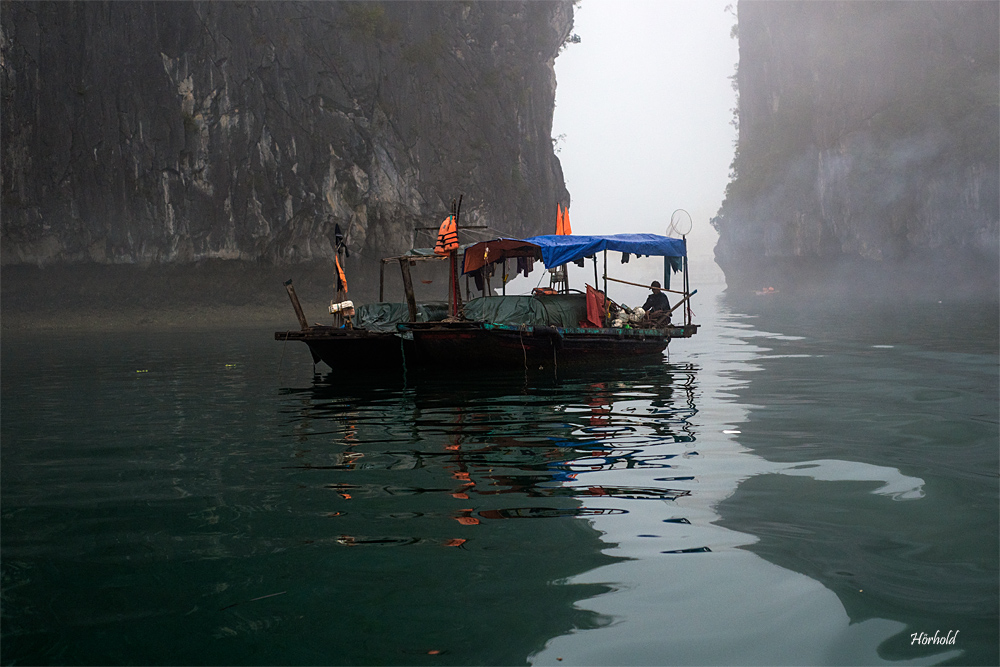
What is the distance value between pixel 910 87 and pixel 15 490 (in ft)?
197

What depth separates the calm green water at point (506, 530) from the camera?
10.3ft

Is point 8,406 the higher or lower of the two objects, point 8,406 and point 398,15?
the lower

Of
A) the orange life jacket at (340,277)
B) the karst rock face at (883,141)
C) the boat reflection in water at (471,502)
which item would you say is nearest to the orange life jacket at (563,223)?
the orange life jacket at (340,277)

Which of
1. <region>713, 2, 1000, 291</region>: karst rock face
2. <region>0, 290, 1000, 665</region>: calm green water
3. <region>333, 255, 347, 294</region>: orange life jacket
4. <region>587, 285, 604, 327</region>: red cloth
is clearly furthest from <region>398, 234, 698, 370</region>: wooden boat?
<region>713, 2, 1000, 291</region>: karst rock face

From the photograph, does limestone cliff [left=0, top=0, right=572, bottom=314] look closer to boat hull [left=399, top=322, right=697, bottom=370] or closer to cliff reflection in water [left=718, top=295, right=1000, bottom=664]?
boat hull [left=399, top=322, right=697, bottom=370]

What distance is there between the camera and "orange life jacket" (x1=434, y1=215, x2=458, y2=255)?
13203mm

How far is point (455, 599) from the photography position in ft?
11.4

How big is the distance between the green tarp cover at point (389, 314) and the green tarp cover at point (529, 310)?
0.89m

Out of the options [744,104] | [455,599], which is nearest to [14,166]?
[455,599]

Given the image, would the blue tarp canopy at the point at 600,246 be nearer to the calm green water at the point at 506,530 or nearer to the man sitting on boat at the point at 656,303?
the man sitting on boat at the point at 656,303

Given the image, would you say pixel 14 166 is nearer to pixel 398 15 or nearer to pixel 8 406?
pixel 398 15

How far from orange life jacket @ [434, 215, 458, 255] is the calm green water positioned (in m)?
4.30

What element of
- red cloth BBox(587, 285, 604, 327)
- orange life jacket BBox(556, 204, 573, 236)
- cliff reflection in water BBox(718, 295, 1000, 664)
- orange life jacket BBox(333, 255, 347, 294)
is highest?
orange life jacket BBox(556, 204, 573, 236)

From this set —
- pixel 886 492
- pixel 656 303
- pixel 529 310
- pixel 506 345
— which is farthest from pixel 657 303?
pixel 886 492
